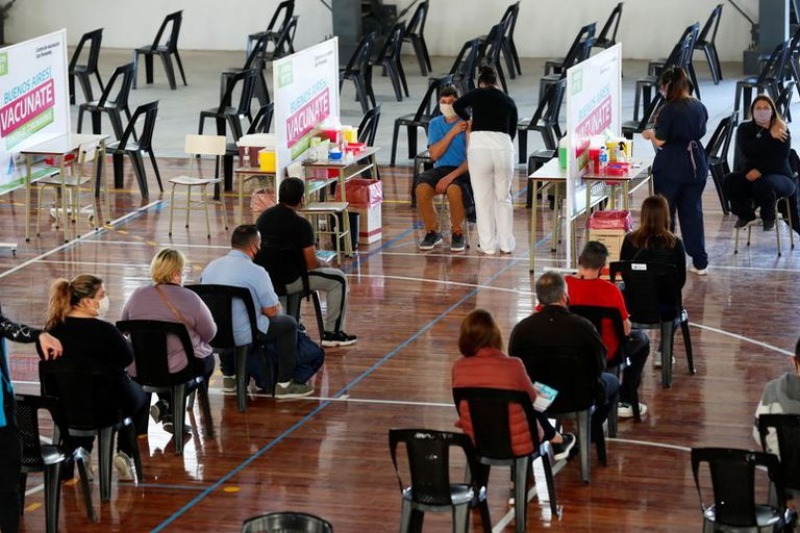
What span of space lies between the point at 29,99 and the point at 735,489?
8306 millimetres

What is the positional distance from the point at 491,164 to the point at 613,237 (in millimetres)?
1294

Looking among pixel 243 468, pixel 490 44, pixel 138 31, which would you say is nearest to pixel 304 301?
pixel 243 468

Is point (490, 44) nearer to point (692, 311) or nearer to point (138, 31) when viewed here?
point (138, 31)

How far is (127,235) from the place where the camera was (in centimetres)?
1266

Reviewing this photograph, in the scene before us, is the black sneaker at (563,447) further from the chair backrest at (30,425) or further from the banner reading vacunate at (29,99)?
the banner reading vacunate at (29,99)

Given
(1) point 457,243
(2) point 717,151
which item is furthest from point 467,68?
(1) point 457,243

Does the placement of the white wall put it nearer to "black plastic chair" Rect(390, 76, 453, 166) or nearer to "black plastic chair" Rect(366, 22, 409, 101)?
"black plastic chair" Rect(366, 22, 409, 101)

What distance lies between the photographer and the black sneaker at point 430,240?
39.4 ft

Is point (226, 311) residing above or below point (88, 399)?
above

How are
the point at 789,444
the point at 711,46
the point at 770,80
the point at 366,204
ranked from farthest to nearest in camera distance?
1. the point at 711,46
2. the point at 770,80
3. the point at 366,204
4. the point at 789,444

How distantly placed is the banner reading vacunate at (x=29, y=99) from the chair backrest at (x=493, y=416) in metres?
6.84

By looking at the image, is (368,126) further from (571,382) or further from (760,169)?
(571,382)

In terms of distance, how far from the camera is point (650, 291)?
27.4 feet

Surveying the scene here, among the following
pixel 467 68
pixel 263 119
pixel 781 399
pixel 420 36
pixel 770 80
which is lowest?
pixel 781 399
